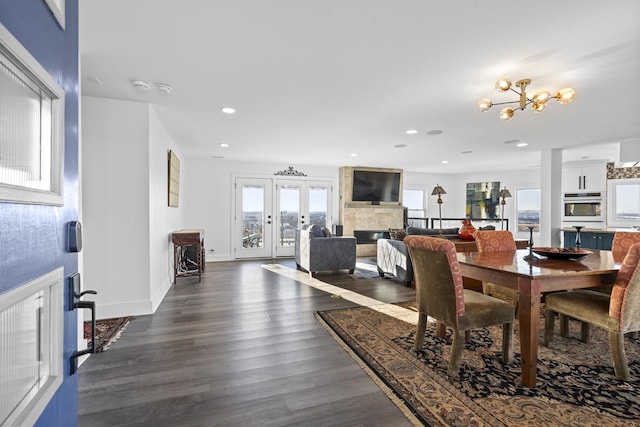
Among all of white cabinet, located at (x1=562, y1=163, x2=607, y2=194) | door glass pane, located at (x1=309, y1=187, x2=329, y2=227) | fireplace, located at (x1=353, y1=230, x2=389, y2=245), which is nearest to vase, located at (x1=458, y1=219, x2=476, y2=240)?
fireplace, located at (x1=353, y1=230, x2=389, y2=245)

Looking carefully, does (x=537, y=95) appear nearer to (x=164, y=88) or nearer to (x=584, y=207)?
(x=164, y=88)

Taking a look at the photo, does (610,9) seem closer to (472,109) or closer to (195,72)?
(472,109)

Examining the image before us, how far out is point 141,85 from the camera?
9.56ft

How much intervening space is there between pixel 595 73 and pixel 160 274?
5.11 meters

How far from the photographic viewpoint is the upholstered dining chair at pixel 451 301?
2.10 metres

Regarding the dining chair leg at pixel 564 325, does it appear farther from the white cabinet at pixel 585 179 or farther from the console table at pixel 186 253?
the white cabinet at pixel 585 179

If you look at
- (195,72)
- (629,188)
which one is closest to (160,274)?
(195,72)

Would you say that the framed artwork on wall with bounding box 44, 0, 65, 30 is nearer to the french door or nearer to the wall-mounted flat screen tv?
the french door

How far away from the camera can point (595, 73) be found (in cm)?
269

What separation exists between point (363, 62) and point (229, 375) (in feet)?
8.49

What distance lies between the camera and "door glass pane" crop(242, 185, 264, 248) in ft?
24.7

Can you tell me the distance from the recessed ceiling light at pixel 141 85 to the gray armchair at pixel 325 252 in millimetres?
3295

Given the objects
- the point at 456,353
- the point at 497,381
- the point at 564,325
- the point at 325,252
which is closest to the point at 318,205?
the point at 325,252

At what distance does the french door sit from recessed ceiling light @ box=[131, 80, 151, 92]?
4481 mm
